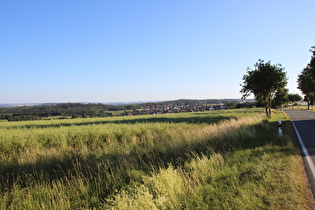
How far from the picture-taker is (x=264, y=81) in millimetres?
20016

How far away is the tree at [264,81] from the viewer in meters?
19.7

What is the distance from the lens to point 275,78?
1958 centimetres

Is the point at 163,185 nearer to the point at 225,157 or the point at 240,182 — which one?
the point at 240,182

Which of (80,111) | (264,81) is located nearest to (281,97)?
(264,81)

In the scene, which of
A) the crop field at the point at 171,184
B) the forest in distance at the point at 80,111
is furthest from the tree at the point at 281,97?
the crop field at the point at 171,184

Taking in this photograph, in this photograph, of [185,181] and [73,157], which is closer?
[185,181]

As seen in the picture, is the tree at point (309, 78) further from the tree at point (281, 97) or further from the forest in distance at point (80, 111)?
the forest in distance at point (80, 111)

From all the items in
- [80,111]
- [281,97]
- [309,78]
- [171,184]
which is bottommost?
[80,111]

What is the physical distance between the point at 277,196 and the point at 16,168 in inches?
306

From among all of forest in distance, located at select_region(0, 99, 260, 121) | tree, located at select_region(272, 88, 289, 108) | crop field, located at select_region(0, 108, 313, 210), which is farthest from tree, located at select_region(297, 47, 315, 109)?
forest in distance, located at select_region(0, 99, 260, 121)

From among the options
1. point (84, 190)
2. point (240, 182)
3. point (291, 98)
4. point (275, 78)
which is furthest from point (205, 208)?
point (291, 98)

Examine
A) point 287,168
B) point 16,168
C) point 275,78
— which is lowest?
point 16,168

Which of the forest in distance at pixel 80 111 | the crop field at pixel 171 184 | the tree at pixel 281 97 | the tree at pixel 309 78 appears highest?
the tree at pixel 309 78

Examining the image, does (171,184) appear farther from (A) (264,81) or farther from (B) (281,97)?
(B) (281,97)
